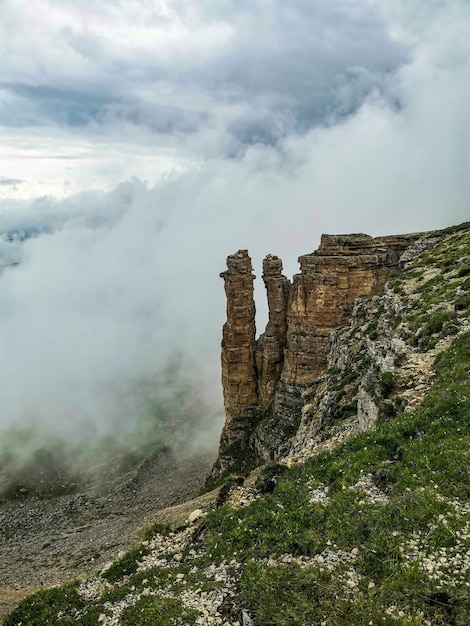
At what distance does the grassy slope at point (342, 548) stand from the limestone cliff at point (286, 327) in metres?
50.6

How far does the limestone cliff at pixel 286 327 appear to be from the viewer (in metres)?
75.2

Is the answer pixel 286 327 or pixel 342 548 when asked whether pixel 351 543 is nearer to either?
pixel 342 548

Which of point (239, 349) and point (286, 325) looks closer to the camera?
point (286, 325)

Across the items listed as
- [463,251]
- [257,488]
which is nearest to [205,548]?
[257,488]

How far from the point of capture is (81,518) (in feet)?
294

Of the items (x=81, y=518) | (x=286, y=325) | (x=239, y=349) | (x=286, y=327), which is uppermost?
(x=286, y=325)

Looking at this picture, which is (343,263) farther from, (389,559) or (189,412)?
(189,412)

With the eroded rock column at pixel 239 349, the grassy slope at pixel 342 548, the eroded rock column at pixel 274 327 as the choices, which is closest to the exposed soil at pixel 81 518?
the eroded rock column at pixel 239 349

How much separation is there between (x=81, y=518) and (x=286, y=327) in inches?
2526

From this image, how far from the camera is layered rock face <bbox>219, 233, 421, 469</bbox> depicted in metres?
75.6

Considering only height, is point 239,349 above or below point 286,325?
below

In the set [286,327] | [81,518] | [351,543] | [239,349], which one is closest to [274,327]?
[286,327]

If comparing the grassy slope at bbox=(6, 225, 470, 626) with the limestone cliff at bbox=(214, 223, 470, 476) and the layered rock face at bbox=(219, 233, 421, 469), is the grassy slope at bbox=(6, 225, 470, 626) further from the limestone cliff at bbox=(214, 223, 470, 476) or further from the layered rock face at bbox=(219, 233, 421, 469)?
the layered rock face at bbox=(219, 233, 421, 469)

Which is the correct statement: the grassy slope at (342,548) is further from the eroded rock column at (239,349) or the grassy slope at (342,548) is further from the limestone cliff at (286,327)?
the eroded rock column at (239,349)
